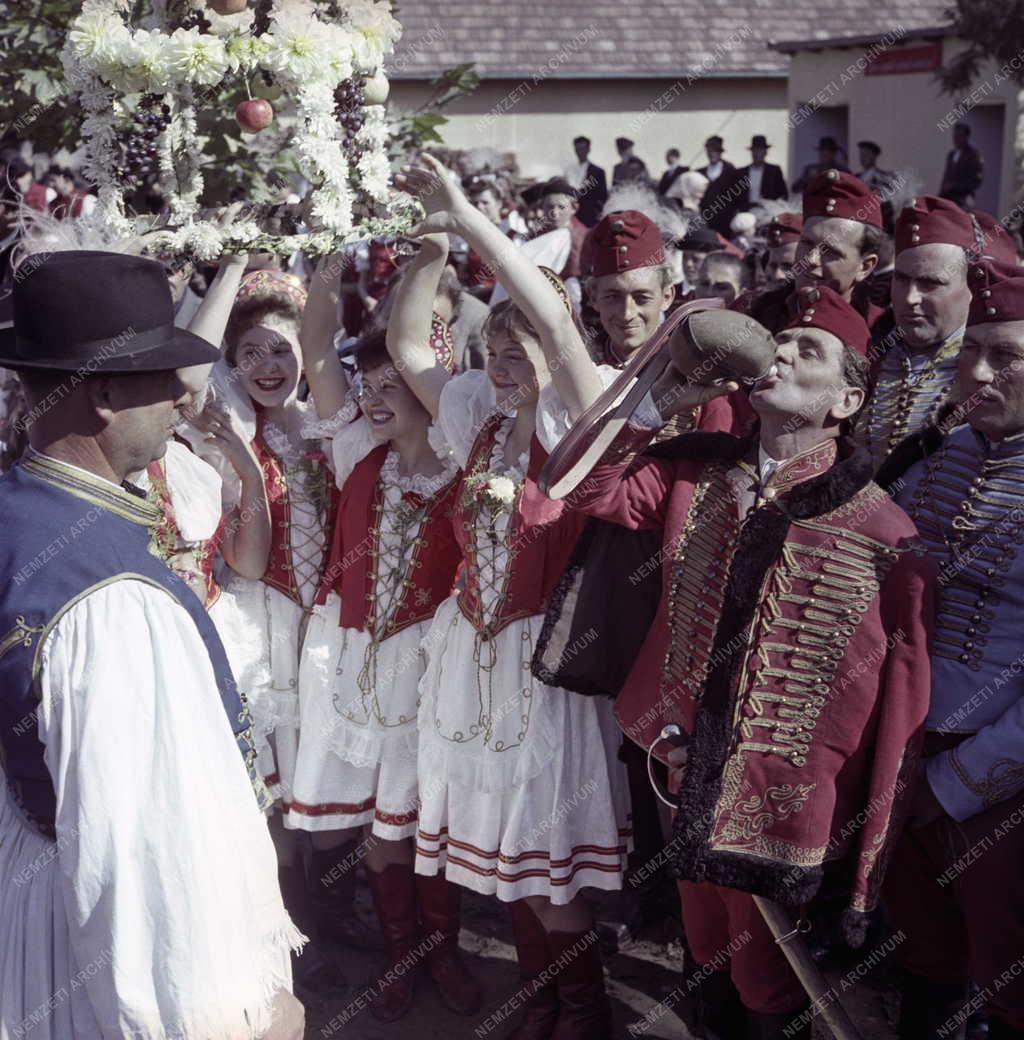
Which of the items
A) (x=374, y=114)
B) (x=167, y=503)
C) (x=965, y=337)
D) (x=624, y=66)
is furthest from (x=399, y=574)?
(x=624, y=66)

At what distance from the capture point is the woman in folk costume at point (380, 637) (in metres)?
3.90

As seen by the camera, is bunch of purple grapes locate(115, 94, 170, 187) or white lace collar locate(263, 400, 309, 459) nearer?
bunch of purple grapes locate(115, 94, 170, 187)

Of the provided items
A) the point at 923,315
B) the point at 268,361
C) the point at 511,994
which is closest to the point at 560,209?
the point at 268,361

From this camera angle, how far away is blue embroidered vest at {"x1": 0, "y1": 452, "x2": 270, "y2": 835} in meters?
2.04

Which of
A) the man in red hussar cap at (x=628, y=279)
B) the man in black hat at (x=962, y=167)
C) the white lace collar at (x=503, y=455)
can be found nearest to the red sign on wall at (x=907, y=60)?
the man in black hat at (x=962, y=167)

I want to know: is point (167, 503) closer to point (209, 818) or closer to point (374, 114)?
point (374, 114)

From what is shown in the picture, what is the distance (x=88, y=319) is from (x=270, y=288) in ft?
6.77

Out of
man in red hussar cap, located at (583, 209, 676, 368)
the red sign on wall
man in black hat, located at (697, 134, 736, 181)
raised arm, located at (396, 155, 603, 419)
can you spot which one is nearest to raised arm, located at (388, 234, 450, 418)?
raised arm, located at (396, 155, 603, 419)

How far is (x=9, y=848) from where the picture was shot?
7.30 feet

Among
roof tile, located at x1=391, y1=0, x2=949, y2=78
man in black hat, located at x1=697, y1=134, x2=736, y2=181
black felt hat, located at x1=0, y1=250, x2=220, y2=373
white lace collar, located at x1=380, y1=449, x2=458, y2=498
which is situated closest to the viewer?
black felt hat, located at x1=0, y1=250, x2=220, y2=373

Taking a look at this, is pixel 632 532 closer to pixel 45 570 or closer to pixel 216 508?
pixel 216 508

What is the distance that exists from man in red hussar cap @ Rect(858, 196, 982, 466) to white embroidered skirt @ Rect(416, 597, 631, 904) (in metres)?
1.18

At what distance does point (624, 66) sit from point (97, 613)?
835 inches

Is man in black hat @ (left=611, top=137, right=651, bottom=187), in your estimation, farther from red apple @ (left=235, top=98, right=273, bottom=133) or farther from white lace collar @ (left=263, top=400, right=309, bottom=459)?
red apple @ (left=235, top=98, right=273, bottom=133)
